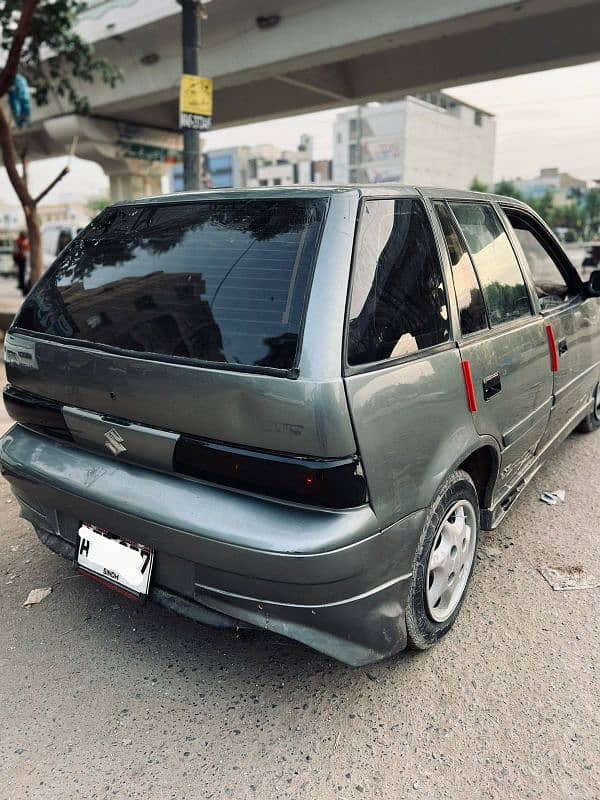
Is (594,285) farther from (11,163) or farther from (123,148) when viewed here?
(123,148)

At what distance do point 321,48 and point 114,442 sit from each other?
11519 mm

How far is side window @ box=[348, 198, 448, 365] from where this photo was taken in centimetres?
194

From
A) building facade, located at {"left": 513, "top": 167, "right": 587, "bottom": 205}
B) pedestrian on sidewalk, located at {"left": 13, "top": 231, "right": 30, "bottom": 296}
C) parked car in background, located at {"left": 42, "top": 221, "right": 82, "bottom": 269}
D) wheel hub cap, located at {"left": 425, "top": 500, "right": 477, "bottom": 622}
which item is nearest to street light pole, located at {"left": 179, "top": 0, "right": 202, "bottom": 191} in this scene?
wheel hub cap, located at {"left": 425, "top": 500, "right": 477, "bottom": 622}

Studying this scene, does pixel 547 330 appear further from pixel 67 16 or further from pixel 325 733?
pixel 67 16

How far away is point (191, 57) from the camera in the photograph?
7.02 meters

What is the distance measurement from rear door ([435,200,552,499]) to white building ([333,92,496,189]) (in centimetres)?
8834

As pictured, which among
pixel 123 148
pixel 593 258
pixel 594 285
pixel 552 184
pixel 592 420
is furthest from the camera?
pixel 552 184

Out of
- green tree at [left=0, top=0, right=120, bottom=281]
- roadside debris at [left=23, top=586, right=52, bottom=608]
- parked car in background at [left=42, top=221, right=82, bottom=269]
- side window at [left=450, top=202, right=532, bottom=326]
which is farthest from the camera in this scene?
parked car in background at [left=42, top=221, right=82, bottom=269]

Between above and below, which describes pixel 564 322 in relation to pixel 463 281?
below

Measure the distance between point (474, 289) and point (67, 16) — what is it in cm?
845

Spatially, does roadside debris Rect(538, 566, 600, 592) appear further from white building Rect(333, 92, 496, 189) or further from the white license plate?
white building Rect(333, 92, 496, 189)

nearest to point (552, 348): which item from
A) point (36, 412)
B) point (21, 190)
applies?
point (36, 412)

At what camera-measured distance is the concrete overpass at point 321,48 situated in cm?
1032

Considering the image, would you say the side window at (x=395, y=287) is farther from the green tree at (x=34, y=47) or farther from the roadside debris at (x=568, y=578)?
the green tree at (x=34, y=47)
